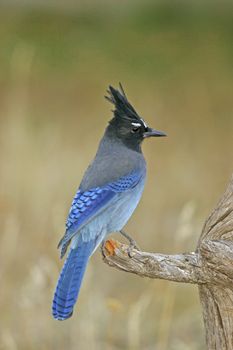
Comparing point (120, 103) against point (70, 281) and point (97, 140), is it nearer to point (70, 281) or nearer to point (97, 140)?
point (70, 281)

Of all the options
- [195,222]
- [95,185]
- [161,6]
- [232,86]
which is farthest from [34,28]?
[95,185]

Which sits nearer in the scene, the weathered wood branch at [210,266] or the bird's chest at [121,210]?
the weathered wood branch at [210,266]

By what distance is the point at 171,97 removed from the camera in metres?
10.1

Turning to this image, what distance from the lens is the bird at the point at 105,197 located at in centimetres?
318

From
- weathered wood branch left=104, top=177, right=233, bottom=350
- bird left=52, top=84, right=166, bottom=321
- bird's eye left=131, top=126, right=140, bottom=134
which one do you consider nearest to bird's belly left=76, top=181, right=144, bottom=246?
bird left=52, top=84, right=166, bottom=321

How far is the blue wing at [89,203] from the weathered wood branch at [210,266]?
0.13 m

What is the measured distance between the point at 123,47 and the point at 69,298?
8.06 m

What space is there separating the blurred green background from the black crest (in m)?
0.53

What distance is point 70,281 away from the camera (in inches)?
124

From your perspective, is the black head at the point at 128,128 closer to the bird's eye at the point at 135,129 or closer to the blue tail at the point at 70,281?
the bird's eye at the point at 135,129

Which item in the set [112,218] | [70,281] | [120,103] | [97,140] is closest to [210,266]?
[70,281]

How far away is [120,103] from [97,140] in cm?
486

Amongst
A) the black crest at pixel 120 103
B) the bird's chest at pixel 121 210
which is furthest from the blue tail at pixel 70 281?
the black crest at pixel 120 103

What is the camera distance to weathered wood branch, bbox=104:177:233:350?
9.84 ft
